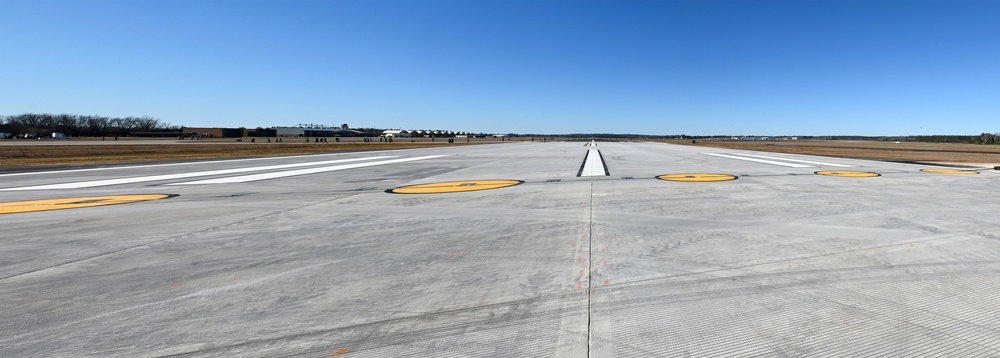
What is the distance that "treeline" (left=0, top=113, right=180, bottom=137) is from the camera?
152 m

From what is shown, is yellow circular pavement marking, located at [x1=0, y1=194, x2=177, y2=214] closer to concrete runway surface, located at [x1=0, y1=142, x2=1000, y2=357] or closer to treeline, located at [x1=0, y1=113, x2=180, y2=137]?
concrete runway surface, located at [x1=0, y1=142, x2=1000, y2=357]

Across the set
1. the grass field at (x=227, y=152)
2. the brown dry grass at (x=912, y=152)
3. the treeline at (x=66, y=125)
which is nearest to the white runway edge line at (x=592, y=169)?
the grass field at (x=227, y=152)

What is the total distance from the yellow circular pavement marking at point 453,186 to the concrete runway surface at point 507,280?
265 centimetres

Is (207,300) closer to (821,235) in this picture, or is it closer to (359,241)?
(359,241)

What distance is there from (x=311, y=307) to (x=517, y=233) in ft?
10.4

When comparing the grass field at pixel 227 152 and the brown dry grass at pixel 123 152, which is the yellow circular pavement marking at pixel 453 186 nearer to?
the grass field at pixel 227 152

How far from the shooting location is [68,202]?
9.40 meters

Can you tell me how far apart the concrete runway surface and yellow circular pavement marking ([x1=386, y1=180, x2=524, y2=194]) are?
2.65 meters

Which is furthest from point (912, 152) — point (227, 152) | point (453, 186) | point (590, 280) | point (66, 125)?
point (66, 125)

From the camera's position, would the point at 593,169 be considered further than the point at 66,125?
No

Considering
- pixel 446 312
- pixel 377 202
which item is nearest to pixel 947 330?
pixel 446 312

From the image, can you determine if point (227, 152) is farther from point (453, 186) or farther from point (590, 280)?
point (590, 280)

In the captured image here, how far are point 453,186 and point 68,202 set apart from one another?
8.87 m

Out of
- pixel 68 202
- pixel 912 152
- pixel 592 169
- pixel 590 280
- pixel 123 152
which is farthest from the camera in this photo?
pixel 912 152
